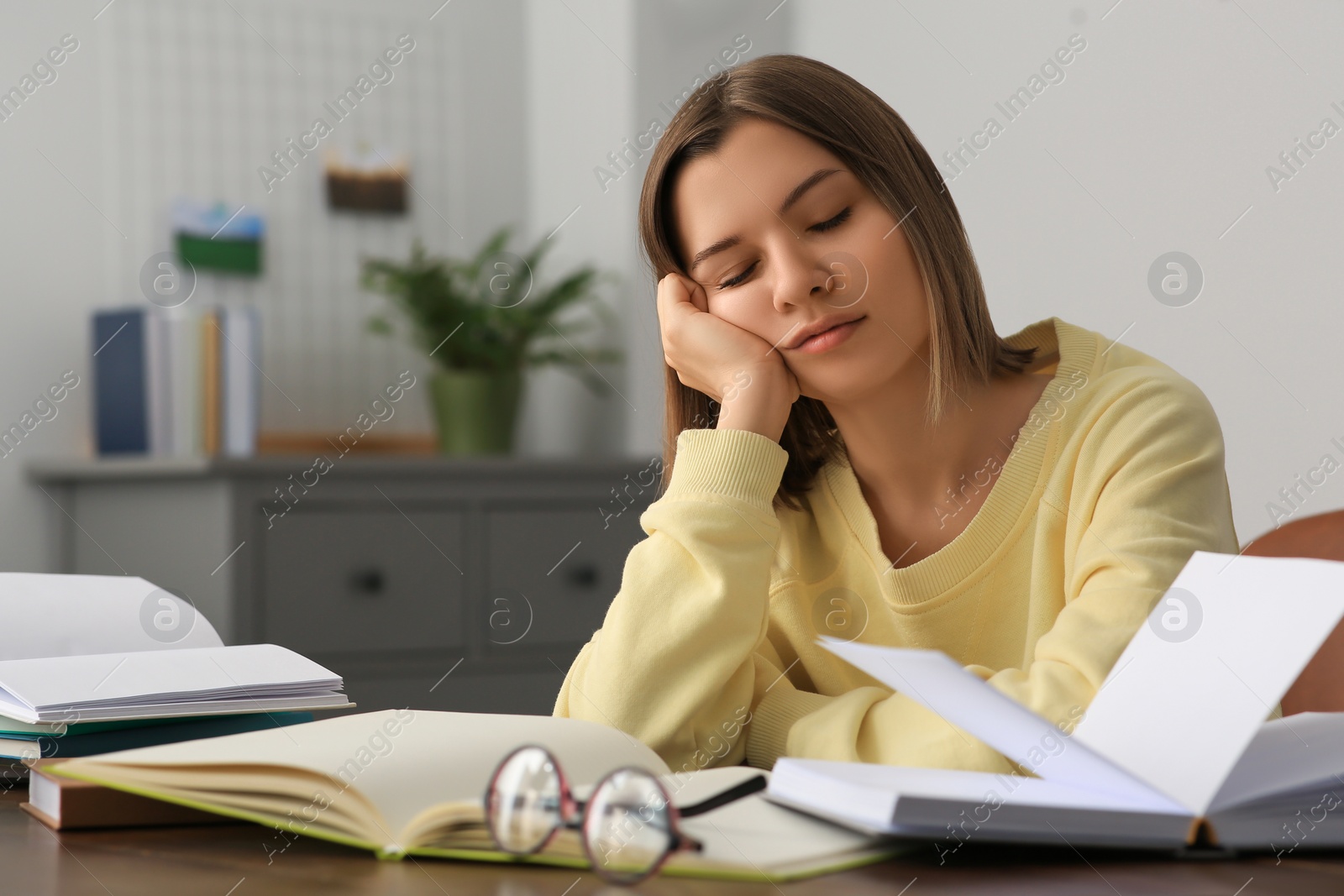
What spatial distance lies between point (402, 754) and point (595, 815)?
0.16 metres

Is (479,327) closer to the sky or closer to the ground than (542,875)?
closer to the sky

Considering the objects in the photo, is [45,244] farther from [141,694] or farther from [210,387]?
[141,694]

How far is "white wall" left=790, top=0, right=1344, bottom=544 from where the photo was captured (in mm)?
1744

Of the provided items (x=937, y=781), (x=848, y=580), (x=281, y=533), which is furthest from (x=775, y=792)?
(x=281, y=533)

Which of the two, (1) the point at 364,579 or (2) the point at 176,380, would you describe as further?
(2) the point at 176,380

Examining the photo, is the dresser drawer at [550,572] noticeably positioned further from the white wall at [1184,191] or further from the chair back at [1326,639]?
the chair back at [1326,639]

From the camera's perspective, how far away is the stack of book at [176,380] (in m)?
2.60

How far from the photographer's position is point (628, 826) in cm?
52

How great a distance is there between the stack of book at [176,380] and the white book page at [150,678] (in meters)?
1.71

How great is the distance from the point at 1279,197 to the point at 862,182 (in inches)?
36.1

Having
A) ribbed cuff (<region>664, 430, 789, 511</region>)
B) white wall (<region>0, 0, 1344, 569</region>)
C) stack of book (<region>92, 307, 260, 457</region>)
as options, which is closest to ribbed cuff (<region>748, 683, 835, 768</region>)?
ribbed cuff (<region>664, 430, 789, 511</region>)

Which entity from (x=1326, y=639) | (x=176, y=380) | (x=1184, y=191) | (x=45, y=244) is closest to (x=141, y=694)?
(x=1326, y=639)

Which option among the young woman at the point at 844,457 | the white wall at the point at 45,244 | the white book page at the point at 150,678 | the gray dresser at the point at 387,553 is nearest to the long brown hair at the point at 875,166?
the young woman at the point at 844,457

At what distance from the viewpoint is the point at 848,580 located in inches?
49.3
